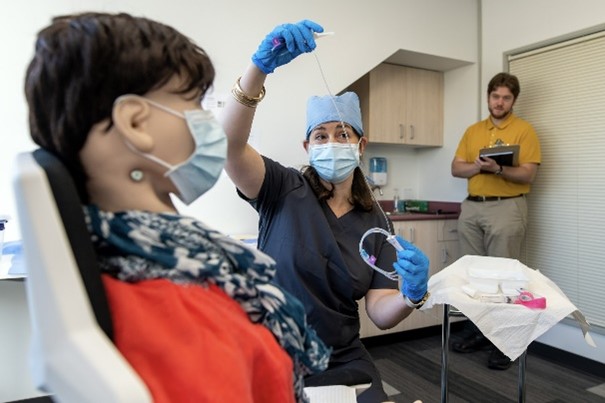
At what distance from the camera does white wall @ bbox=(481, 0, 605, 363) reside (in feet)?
8.38

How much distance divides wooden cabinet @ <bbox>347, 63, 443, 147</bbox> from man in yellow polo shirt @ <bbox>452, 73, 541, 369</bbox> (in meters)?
0.60

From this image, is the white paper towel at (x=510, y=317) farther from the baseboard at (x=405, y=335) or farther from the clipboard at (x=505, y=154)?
the baseboard at (x=405, y=335)

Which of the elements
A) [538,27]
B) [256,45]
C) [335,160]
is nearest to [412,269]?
[335,160]

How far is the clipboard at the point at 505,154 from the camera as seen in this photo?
2654mm

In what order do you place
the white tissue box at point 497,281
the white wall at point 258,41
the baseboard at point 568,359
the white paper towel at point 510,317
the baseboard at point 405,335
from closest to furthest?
the white paper towel at point 510,317, the white tissue box at point 497,281, the white wall at point 258,41, the baseboard at point 568,359, the baseboard at point 405,335

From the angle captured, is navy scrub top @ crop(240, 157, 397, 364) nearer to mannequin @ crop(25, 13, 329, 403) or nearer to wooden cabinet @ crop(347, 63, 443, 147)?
mannequin @ crop(25, 13, 329, 403)

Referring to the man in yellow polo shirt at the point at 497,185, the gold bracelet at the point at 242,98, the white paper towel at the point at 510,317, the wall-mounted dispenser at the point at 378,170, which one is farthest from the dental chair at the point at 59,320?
the wall-mounted dispenser at the point at 378,170

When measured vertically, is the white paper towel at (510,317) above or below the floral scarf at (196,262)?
below

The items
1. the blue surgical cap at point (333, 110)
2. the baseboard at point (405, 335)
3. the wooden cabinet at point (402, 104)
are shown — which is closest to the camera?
the blue surgical cap at point (333, 110)

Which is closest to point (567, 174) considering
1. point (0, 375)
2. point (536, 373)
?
point (536, 373)

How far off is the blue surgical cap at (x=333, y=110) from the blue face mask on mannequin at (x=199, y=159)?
2.52ft

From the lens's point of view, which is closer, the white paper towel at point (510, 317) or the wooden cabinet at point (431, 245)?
the white paper towel at point (510, 317)

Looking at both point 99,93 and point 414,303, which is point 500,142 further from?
point 99,93

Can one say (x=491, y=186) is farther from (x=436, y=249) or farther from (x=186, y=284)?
(x=186, y=284)
